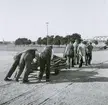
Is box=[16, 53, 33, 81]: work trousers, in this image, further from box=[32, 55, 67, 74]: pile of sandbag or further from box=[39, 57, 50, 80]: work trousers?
box=[32, 55, 67, 74]: pile of sandbag

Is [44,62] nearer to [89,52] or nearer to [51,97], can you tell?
[51,97]

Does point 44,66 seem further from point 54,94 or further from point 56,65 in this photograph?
point 54,94

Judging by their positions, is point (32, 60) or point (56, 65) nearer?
point (32, 60)

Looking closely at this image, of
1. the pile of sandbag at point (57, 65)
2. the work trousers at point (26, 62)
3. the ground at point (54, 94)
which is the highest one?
the work trousers at point (26, 62)

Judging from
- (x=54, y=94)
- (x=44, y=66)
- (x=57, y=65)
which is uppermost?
(x=44, y=66)

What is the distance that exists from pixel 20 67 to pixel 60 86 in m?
2.16

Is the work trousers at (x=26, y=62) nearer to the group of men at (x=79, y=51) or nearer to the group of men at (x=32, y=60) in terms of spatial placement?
the group of men at (x=32, y=60)

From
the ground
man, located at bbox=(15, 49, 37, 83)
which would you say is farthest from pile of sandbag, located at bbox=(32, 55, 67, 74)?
the ground

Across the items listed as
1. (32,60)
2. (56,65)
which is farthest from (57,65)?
(32,60)

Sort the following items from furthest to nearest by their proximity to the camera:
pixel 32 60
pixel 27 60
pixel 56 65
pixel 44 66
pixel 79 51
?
pixel 79 51, pixel 56 65, pixel 44 66, pixel 32 60, pixel 27 60

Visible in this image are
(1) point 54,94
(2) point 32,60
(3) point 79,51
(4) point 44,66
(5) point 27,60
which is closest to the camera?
(1) point 54,94

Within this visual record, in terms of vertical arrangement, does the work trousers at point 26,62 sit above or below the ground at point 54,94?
above

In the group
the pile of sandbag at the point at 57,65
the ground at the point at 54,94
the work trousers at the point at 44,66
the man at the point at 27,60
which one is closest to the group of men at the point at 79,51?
the pile of sandbag at the point at 57,65

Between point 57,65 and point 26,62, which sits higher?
point 26,62
